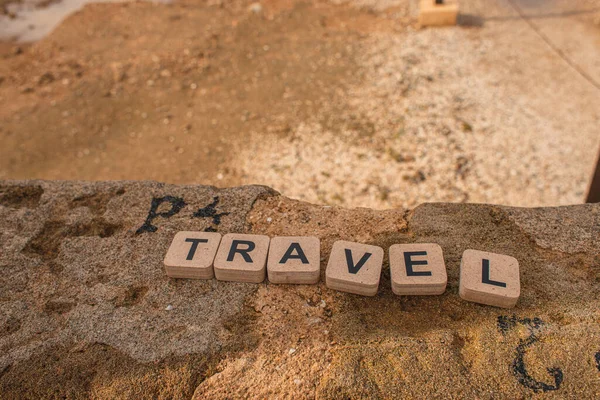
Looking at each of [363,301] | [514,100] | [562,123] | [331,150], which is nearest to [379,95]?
[331,150]

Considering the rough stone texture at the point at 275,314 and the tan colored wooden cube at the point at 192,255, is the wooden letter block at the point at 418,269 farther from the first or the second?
the tan colored wooden cube at the point at 192,255

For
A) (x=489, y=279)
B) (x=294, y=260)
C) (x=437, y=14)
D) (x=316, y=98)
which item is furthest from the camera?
(x=437, y=14)

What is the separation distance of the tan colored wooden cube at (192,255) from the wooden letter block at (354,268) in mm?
478

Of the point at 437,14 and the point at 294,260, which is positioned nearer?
the point at 294,260

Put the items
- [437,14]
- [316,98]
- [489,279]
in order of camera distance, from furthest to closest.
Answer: [437,14], [316,98], [489,279]

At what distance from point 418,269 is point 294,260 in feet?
1.59

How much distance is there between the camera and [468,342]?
192cm

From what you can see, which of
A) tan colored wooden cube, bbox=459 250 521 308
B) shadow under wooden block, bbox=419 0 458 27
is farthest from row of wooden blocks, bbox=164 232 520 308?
shadow under wooden block, bbox=419 0 458 27

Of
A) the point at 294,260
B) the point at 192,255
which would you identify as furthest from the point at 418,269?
the point at 192,255

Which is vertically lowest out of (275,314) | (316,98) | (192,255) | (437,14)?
(316,98)

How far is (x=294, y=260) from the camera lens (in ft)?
7.09

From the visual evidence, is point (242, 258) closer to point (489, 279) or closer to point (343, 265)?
point (343, 265)

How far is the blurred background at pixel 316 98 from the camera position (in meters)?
5.08

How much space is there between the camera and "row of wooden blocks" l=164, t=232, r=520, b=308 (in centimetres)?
205
